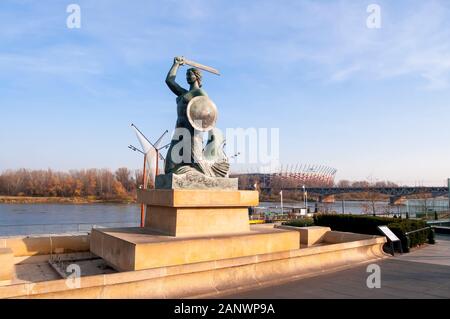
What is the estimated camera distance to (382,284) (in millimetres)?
7254

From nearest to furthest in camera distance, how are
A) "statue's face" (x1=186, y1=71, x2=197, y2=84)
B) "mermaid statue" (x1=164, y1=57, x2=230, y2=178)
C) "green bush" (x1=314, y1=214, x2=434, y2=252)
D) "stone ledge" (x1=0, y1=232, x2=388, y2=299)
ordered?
"stone ledge" (x1=0, y1=232, x2=388, y2=299)
"mermaid statue" (x1=164, y1=57, x2=230, y2=178)
"statue's face" (x1=186, y1=71, x2=197, y2=84)
"green bush" (x1=314, y1=214, x2=434, y2=252)

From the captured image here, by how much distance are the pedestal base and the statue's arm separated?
3.75 metres

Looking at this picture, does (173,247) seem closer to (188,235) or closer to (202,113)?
(188,235)

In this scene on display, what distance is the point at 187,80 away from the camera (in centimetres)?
973

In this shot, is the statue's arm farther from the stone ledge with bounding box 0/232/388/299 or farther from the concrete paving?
the concrete paving

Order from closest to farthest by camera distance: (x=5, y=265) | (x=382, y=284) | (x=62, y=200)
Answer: (x=5, y=265), (x=382, y=284), (x=62, y=200)

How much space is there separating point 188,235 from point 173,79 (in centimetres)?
424

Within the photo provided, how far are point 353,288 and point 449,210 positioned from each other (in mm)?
22588

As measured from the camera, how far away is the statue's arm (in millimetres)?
9506

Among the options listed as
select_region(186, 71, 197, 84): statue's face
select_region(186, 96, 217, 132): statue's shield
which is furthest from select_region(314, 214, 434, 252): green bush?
select_region(186, 71, 197, 84): statue's face

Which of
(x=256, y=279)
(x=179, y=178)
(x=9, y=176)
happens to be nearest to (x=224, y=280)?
(x=256, y=279)

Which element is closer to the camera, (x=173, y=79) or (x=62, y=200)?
(x=173, y=79)

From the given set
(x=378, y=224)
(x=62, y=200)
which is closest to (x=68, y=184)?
(x=62, y=200)
